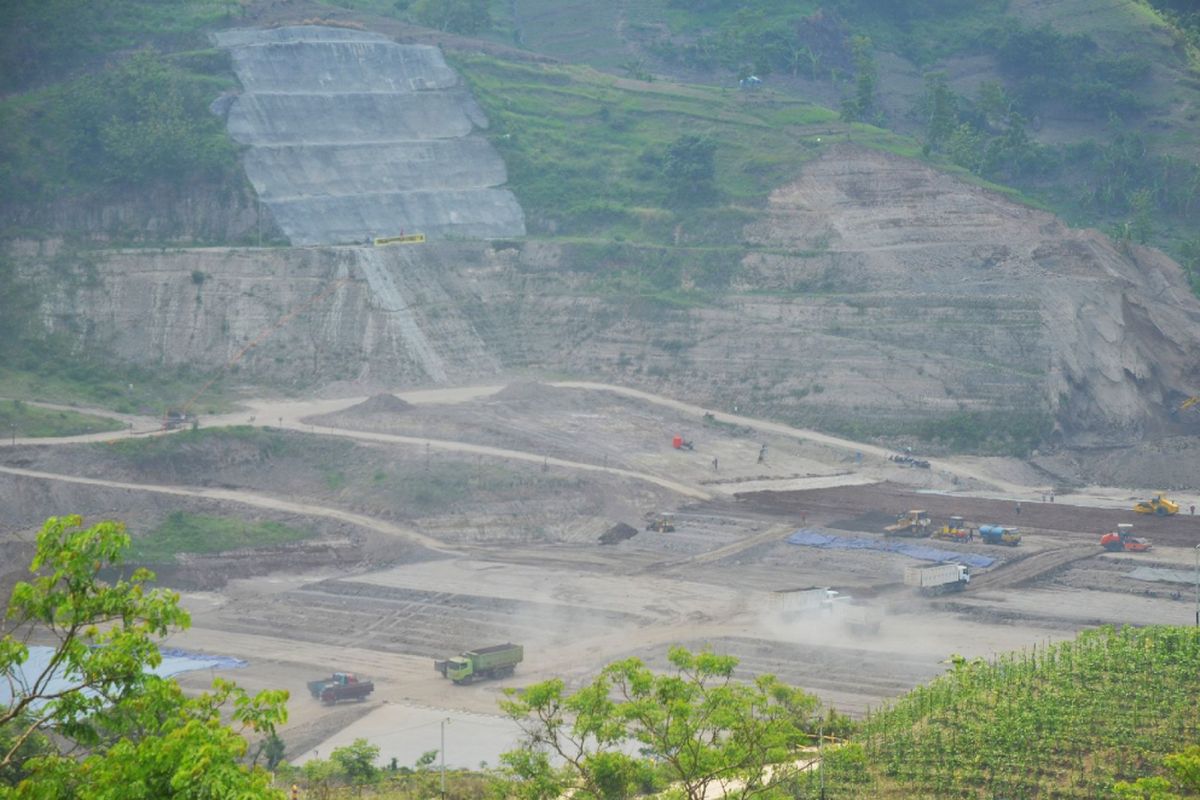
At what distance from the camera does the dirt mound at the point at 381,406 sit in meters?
74.0

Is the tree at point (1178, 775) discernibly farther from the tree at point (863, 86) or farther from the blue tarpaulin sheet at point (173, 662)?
the tree at point (863, 86)

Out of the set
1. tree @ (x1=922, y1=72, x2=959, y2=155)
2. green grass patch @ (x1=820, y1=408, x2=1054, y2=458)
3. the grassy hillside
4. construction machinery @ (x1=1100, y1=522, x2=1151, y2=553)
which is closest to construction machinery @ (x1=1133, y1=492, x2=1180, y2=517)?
construction machinery @ (x1=1100, y1=522, x2=1151, y2=553)

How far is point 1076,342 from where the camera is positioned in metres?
75.4

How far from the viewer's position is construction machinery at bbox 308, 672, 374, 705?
43.9 metres

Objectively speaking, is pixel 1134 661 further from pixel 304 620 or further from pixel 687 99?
Answer: pixel 687 99

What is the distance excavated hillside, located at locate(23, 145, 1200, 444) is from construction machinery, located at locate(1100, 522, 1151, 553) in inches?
568

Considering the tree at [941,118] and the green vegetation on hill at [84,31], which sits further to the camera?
the tree at [941,118]

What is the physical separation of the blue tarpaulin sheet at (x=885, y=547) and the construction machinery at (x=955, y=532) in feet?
4.43

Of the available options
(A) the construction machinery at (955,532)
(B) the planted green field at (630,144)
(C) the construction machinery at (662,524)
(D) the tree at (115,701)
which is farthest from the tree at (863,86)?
(D) the tree at (115,701)

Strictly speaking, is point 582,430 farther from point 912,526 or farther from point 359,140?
point 359,140

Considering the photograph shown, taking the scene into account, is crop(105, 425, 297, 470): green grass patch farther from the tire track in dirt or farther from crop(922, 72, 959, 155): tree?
crop(922, 72, 959, 155): tree

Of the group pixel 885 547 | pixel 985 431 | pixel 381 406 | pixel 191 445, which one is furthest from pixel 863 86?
pixel 191 445

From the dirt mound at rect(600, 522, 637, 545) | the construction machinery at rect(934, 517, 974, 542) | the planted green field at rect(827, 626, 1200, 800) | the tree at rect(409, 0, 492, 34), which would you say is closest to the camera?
the planted green field at rect(827, 626, 1200, 800)

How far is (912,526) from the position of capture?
2434 inches
